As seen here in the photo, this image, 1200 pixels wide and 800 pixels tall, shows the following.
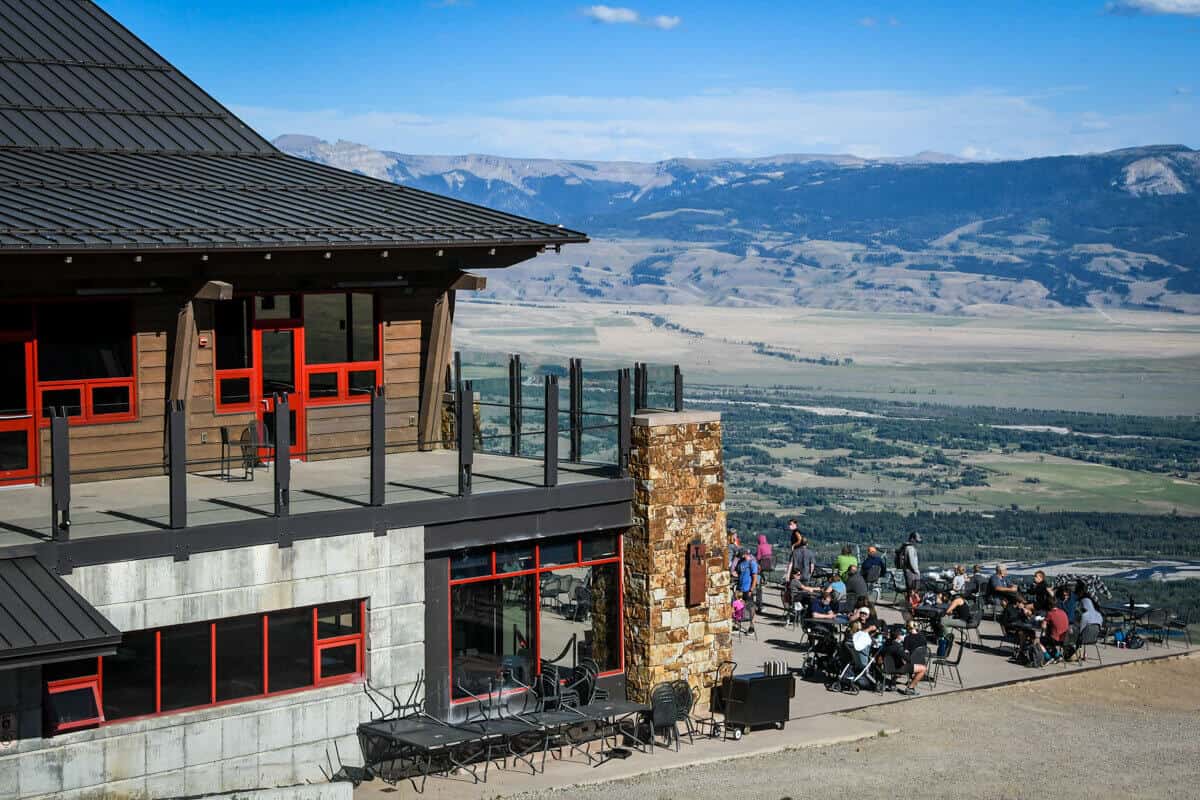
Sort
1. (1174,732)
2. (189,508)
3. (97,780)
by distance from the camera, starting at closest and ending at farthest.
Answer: (97,780)
(189,508)
(1174,732)

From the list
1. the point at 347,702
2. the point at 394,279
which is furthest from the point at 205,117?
the point at 347,702

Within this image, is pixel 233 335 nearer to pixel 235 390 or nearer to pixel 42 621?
pixel 235 390

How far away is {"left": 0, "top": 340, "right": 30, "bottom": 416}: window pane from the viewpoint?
64.9ft

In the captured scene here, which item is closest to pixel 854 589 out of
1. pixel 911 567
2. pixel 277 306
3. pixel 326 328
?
pixel 911 567

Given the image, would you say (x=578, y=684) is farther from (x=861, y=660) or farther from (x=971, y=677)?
(x=971, y=677)

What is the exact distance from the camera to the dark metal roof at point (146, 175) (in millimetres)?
19453

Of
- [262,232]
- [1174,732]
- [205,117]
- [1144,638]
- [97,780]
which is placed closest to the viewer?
[97,780]

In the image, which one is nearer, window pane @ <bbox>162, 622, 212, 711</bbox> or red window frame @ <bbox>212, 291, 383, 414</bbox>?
window pane @ <bbox>162, 622, 212, 711</bbox>

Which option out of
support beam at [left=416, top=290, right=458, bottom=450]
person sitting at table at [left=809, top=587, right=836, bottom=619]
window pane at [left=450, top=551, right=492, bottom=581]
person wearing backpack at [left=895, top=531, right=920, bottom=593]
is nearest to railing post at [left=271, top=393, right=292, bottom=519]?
window pane at [left=450, top=551, right=492, bottom=581]

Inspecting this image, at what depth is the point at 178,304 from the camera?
20.8 metres

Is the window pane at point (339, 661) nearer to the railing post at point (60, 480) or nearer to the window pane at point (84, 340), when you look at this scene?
the railing post at point (60, 480)

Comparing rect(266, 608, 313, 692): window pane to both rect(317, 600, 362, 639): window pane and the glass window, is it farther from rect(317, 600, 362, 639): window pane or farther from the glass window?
the glass window

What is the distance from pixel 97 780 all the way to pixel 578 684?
6110mm

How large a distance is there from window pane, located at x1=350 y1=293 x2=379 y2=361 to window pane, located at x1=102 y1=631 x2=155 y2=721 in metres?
6.42
